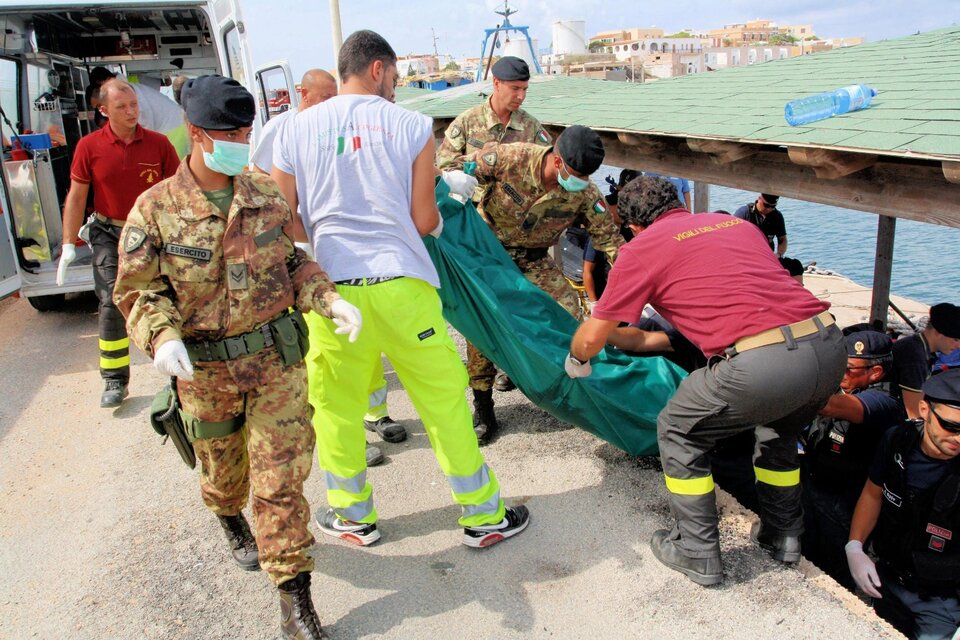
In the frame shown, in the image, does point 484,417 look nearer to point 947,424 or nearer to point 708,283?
point 708,283

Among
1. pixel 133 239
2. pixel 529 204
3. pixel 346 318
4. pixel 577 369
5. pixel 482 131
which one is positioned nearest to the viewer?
pixel 133 239

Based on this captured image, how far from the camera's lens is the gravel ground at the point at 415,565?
2.60m

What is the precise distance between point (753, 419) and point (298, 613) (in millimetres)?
1779

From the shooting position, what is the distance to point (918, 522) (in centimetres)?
293

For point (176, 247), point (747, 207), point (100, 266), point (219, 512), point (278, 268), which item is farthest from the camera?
point (747, 207)

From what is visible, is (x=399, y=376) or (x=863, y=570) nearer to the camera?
(x=399, y=376)

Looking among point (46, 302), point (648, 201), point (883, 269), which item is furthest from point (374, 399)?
point (46, 302)

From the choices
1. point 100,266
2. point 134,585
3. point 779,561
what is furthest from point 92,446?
point 779,561

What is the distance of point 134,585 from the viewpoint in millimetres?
2885

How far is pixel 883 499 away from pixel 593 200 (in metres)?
2.06

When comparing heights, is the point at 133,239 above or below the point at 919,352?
above

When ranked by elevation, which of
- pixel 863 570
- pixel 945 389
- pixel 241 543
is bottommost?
pixel 863 570

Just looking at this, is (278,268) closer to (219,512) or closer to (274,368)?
(274,368)

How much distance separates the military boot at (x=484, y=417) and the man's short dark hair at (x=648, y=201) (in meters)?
1.46
